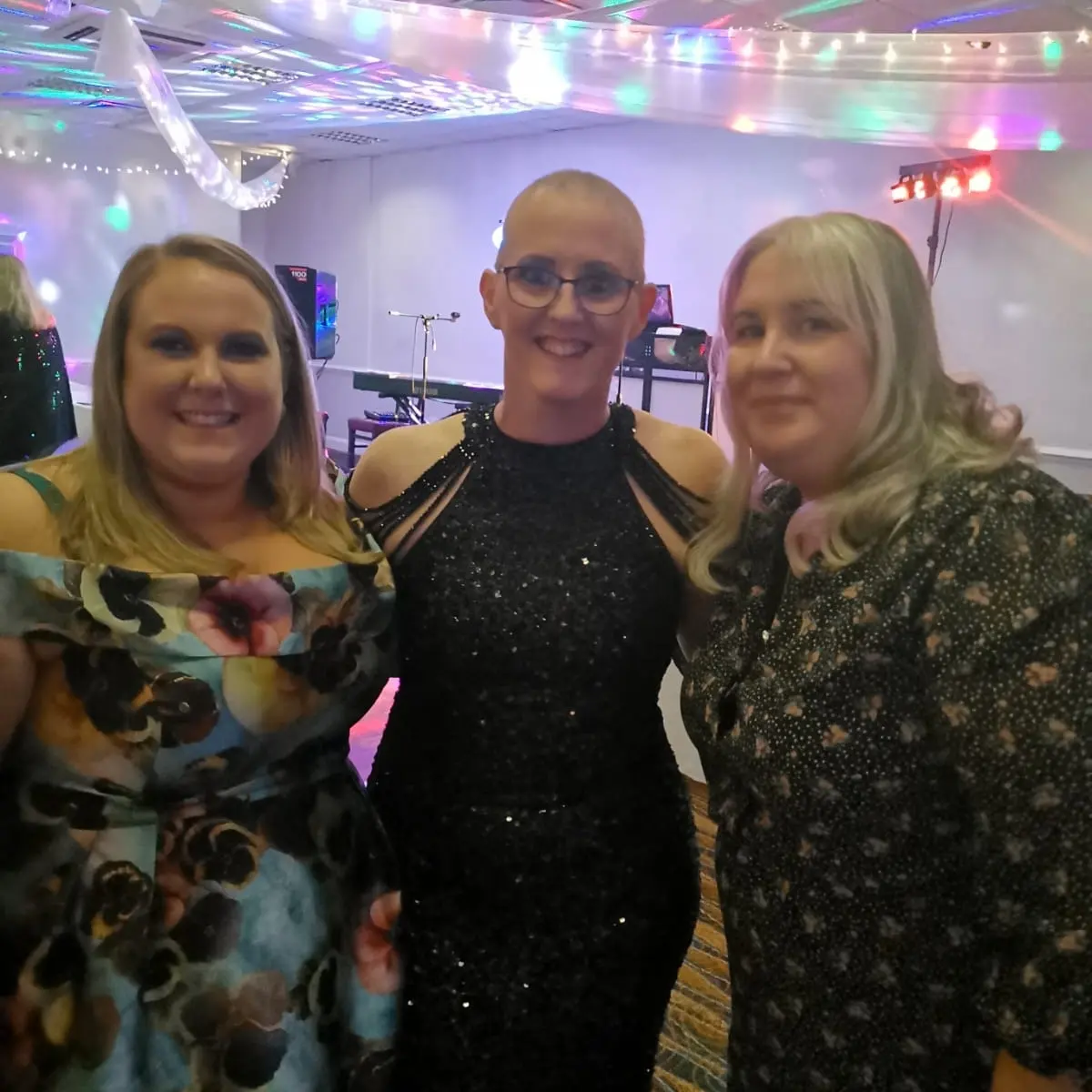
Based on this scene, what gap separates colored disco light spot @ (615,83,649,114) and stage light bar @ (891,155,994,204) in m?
3.22

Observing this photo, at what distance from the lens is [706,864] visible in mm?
2943

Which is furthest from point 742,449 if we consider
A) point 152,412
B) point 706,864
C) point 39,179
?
point 39,179

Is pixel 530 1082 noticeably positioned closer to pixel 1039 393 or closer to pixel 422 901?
pixel 422 901

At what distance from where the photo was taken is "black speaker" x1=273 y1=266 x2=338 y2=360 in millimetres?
8141

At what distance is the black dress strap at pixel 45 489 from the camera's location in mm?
1190

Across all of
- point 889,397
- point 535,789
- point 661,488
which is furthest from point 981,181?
point 535,789

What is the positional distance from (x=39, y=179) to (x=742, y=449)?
926 cm

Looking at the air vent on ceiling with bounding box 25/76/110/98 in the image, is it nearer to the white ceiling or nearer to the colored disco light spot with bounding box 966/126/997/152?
the white ceiling

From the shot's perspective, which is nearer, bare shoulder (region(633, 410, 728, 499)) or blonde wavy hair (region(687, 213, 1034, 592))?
blonde wavy hair (region(687, 213, 1034, 592))

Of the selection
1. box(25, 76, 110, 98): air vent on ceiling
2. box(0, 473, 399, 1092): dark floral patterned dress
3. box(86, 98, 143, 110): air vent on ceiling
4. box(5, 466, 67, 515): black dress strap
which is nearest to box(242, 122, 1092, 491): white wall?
box(0, 473, 399, 1092): dark floral patterned dress

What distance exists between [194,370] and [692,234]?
658cm

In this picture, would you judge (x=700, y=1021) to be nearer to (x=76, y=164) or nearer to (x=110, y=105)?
(x=110, y=105)

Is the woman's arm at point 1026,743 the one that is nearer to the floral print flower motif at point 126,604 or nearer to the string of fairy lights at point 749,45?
the floral print flower motif at point 126,604

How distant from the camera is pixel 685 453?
5.11 ft
